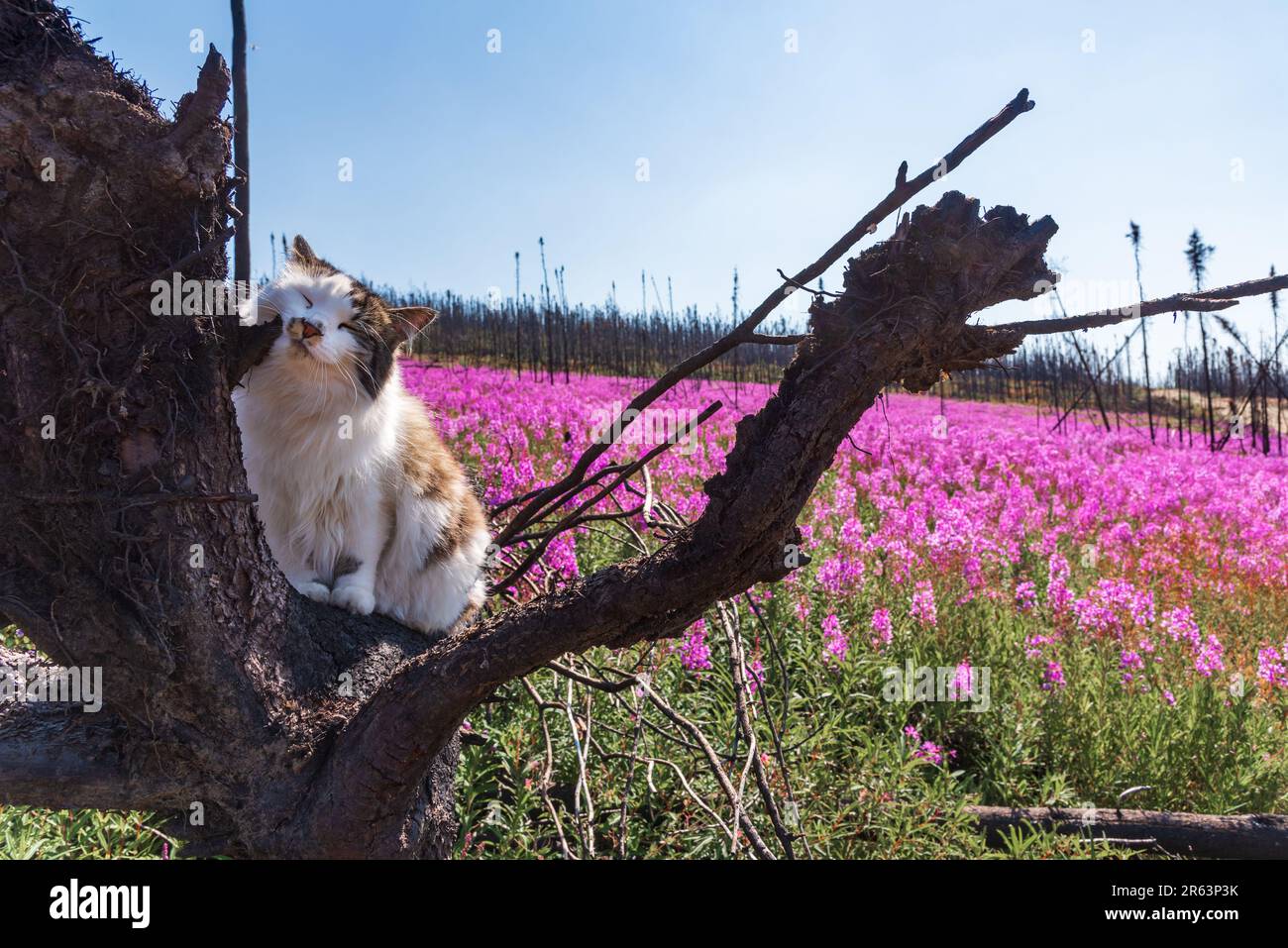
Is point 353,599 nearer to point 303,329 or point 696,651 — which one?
point 303,329

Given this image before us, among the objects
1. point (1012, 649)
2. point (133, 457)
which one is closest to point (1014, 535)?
point (1012, 649)

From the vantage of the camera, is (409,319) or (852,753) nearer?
(409,319)

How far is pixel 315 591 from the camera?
222 cm

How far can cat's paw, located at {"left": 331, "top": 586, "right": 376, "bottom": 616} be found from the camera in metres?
2.23

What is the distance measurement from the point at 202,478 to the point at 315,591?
723 mm

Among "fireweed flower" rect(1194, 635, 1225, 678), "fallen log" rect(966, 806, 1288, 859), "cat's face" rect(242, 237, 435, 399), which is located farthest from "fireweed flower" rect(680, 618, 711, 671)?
"fireweed flower" rect(1194, 635, 1225, 678)

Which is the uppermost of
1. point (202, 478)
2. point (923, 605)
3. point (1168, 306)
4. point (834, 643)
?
point (1168, 306)

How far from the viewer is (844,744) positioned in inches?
162

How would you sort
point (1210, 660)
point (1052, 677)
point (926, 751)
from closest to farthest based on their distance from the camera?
1. point (926, 751)
2. point (1052, 677)
3. point (1210, 660)

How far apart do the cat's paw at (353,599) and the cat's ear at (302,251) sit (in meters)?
1.30

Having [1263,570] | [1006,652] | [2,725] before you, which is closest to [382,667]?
[2,725]

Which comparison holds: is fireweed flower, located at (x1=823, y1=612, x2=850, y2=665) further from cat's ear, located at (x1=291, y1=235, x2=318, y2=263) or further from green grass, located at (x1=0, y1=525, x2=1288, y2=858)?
cat's ear, located at (x1=291, y1=235, x2=318, y2=263)
